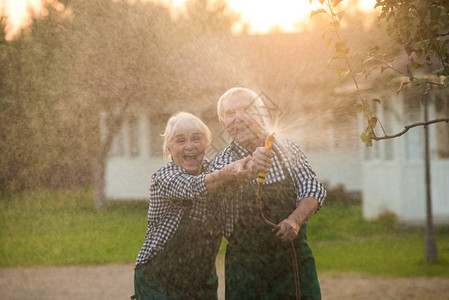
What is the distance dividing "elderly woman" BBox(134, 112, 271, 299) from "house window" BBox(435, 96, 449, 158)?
981 centimetres

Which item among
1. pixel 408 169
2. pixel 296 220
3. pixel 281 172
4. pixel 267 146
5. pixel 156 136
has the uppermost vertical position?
pixel 156 136

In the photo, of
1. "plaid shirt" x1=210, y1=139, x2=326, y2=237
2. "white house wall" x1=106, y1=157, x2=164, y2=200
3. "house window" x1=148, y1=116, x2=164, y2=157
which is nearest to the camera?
"plaid shirt" x1=210, y1=139, x2=326, y2=237

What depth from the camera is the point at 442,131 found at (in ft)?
43.2

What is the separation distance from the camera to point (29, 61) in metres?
14.6

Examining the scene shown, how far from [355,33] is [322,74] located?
4.17 ft

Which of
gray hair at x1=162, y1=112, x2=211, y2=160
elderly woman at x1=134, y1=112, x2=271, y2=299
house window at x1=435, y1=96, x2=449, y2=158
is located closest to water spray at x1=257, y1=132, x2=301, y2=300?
elderly woman at x1=134, y1=112, x2=271, y2=299

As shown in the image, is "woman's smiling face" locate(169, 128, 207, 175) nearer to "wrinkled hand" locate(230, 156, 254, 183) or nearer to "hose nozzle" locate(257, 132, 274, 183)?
"wrinkled hand" locate(230, 156, 254, 183)

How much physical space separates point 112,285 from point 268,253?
5.47 meters

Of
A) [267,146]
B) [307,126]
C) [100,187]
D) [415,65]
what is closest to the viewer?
[415,65]

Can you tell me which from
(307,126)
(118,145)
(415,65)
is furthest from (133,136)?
(415,65)

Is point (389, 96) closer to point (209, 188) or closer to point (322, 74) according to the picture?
point (322, 74)

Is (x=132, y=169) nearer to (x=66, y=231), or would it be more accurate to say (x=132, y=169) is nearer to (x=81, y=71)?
(x=81, y=71)

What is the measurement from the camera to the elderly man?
3102mm

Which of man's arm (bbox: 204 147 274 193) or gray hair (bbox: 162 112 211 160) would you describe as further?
gray hair (bbox: 162 112 211 160)
